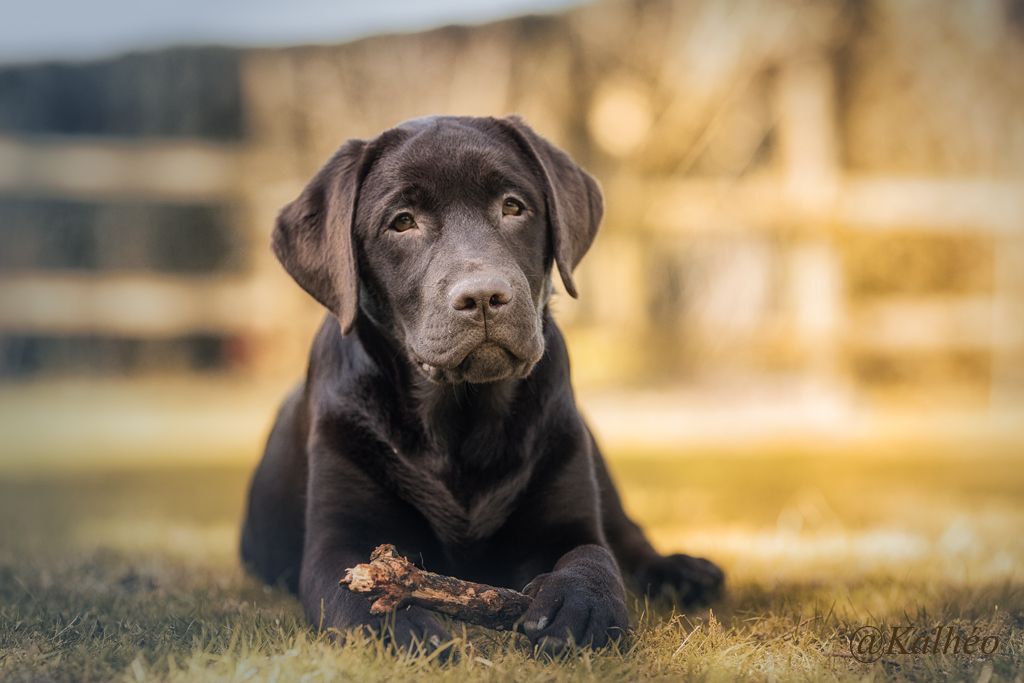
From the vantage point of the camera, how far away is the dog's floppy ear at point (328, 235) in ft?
9.75

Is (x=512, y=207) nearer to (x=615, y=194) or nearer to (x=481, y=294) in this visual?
(x=481, y=294)

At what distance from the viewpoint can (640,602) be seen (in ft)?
10.2

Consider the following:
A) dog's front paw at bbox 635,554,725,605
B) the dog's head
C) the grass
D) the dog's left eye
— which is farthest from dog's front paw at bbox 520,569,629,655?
the dog's left eye

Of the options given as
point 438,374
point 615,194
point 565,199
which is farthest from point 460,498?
point 615,194

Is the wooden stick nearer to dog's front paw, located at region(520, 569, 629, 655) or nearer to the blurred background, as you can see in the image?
dog's front paw, located at region(520, 569, 629, 655)

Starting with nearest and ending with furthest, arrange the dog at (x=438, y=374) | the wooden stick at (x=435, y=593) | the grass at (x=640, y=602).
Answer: the grass at (x=640, y=602) → the wooden stick at (x=435, y=593) → the dog at (x=438, y=374)

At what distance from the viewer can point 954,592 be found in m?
3.43

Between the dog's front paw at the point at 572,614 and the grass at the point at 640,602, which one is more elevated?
the dog's front paw at the point at 572,614

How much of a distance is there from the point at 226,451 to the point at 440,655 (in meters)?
7.25

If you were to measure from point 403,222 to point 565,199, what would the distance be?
0.48m

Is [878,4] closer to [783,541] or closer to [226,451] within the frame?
[226,451]

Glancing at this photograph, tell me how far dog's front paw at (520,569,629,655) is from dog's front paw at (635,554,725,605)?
2.41 ft

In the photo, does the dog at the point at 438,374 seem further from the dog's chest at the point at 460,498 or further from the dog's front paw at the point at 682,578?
the dog's front paw at the point at 682,578

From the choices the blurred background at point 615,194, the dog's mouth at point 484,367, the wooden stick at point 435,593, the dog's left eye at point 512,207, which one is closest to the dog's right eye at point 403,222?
the dog's left eye at point 512,207
